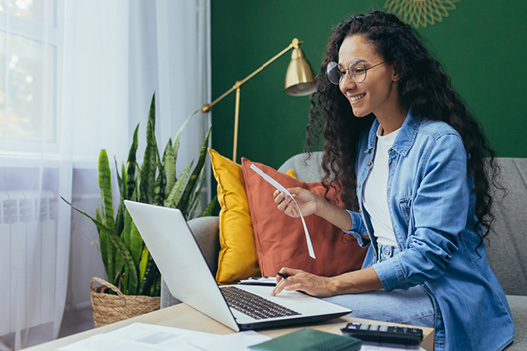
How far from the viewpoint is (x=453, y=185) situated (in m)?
1.11

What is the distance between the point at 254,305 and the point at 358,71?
720 millimetres

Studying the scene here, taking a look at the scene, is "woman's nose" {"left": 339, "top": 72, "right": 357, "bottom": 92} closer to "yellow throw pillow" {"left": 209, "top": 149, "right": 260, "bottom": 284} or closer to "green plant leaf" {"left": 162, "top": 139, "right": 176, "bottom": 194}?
"yellow throw pillow" {"left": 209, "top": 149, "right": 260, "bottom": 284}

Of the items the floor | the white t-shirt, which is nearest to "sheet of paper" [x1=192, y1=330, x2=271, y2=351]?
the white t-shirt

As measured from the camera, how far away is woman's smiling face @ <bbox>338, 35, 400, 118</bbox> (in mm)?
1304

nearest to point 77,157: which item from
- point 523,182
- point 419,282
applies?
point 419,282

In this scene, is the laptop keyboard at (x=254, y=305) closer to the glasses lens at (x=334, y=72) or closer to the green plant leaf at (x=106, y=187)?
the glasses lens at (x=334, y=72)

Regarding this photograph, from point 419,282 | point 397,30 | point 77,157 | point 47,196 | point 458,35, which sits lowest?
point 419,282

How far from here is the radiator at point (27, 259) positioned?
1.86 metres

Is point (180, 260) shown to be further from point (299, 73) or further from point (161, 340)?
point (299, 73)

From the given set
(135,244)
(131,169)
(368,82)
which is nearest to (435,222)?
(368,82)

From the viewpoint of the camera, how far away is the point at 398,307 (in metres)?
1.06

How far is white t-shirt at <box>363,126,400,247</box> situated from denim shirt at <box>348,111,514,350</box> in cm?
7

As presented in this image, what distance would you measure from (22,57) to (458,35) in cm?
207

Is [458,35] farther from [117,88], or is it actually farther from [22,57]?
[22,57]
